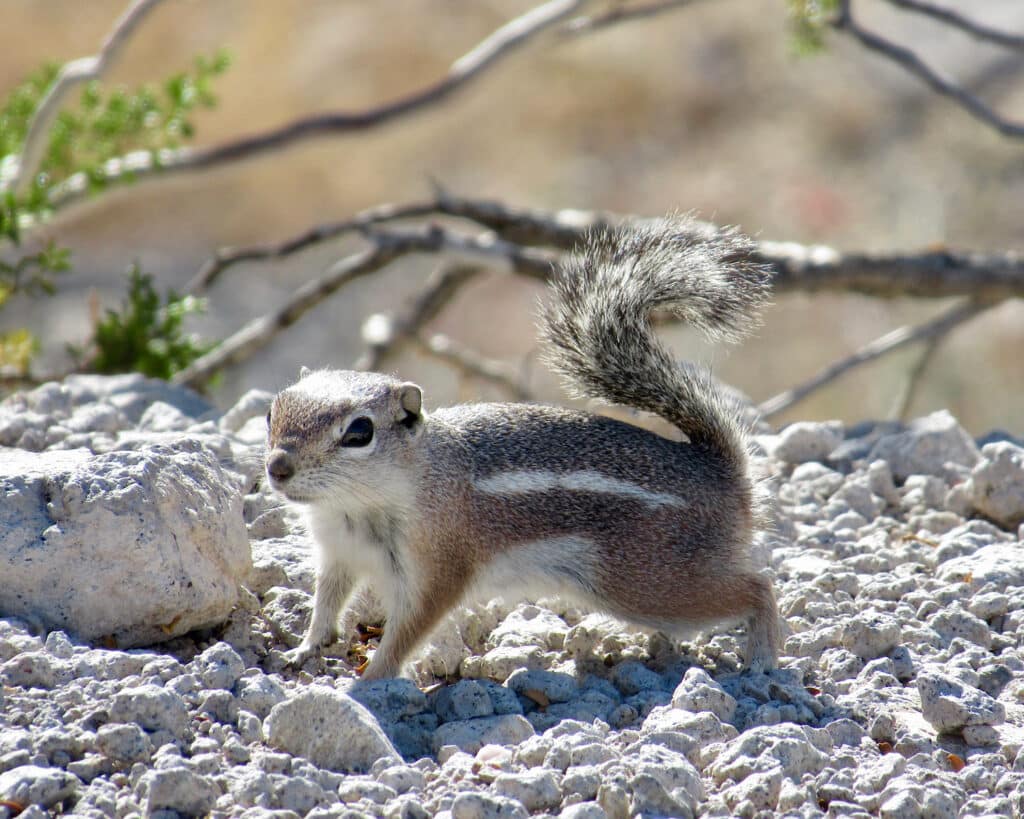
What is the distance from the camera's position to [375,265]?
21.4 feet

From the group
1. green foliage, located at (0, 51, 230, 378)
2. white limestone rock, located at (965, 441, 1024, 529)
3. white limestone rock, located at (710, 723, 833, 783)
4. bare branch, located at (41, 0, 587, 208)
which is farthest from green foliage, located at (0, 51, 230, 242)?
white limestone rock, located at (710, 723, 833, 783)

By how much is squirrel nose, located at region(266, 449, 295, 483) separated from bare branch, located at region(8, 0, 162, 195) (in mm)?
3360

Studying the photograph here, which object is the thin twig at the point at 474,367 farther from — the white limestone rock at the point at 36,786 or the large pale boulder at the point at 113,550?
the white limestone rock at the point at 36,786

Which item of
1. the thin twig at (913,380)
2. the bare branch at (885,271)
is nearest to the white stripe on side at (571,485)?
the bare branch at (885,271)

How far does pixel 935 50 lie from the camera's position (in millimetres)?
17078

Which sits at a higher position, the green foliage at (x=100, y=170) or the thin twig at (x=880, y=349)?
the green foliage at (x=100, y=170)

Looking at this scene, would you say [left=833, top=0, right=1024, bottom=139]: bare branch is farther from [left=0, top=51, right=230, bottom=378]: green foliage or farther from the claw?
the claw

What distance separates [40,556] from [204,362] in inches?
113

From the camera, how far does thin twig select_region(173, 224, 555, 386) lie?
20.1 ft

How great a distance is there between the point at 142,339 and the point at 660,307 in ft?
9.73

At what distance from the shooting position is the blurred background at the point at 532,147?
14742 millimetres

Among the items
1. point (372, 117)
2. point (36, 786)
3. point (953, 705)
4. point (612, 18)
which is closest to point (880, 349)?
point (612, 18)

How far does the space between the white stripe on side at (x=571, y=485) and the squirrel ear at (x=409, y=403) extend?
0.27 metres

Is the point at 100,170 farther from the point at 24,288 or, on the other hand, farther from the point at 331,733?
the point at 331,733
